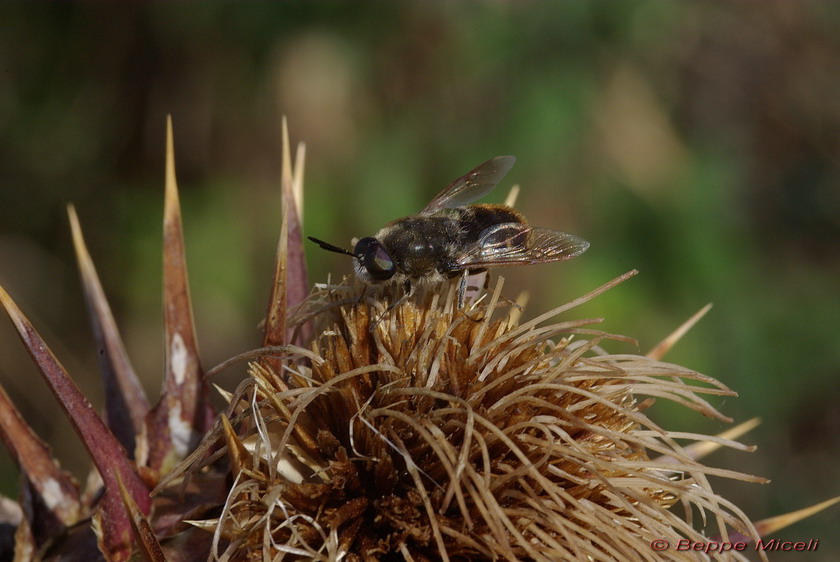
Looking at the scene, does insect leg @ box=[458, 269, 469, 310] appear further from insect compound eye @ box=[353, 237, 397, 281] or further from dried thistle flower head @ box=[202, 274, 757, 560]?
insect compound eye @ box=[353, 237, 397, 281]

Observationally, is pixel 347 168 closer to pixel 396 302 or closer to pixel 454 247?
pixel 454 247

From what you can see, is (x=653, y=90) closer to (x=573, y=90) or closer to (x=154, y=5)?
(x=573, y=90)

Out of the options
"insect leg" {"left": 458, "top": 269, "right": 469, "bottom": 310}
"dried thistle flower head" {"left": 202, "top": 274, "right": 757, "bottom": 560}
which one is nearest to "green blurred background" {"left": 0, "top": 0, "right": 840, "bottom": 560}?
"insect leg" {"left": 458, "top": 269, "right": 469, "bottom": 310}

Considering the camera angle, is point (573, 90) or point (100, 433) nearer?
point (100, 433)

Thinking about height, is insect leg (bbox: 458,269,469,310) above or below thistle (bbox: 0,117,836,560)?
above

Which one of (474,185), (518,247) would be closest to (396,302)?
(518,247)

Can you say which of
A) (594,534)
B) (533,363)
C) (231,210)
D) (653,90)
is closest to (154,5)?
(231,210)

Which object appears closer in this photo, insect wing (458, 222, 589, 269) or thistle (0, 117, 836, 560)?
thistle (0, 117, 836, 560)
